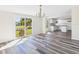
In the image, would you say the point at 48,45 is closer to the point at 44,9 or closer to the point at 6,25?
the point at 44,9

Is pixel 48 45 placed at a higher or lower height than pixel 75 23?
lower

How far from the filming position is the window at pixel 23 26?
6.77ft

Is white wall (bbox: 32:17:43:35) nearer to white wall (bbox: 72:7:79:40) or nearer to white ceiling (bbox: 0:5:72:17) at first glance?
white ceiling (bbox: 0:5:72:17)

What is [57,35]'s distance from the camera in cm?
207

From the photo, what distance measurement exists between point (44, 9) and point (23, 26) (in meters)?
0.40

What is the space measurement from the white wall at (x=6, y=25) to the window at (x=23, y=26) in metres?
0.08

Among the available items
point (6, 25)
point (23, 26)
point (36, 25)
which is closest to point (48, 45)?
point (36, 25)

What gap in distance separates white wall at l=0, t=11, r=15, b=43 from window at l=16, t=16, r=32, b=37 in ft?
0.26

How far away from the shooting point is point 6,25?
2031 mm

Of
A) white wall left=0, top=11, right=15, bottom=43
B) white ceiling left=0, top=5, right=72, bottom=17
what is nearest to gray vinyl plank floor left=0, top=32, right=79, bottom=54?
white wall left=0, top=11, right=15, bottom=43

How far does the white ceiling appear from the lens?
2.03 m

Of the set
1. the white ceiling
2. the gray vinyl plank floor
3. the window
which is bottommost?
the gray vinyl plank floor
